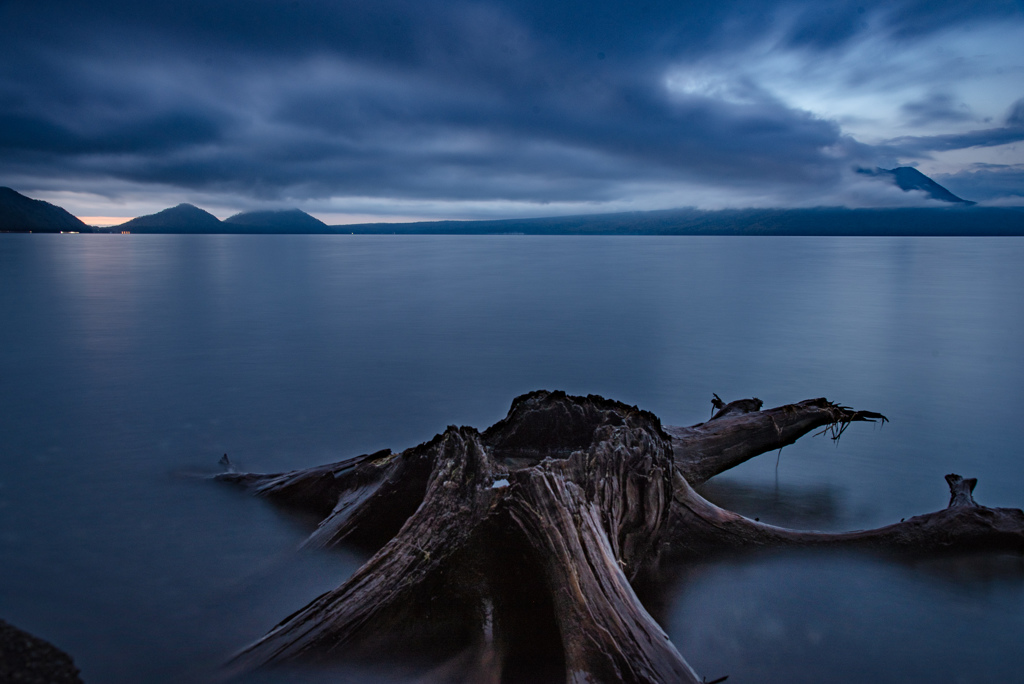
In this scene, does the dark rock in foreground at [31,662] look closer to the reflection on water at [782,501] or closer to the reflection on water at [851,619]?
the reflection on water at [851,619]

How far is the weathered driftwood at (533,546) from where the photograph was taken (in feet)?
9.33

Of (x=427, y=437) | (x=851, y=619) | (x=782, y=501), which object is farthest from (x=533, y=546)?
(x=427, y=437)

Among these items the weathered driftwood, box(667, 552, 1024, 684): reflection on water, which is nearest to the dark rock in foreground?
the weathered driftwood

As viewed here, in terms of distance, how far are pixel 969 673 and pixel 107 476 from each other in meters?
6.42

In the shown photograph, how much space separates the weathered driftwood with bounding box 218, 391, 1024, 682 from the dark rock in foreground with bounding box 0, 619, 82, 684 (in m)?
0.84

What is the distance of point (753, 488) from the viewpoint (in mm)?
5453

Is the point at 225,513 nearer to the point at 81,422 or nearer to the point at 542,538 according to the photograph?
the point at 542,538

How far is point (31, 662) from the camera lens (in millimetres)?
3125

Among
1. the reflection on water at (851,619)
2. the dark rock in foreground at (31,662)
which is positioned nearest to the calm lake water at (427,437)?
the reflection on water at (851,619)

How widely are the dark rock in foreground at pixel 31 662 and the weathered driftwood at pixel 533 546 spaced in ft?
2.76

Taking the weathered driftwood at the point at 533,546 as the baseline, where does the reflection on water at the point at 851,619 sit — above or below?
below

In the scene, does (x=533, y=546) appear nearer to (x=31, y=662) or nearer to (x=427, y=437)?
(x=31, y=662)

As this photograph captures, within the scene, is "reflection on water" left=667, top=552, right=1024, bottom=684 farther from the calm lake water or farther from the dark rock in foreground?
the dark rock in foreground

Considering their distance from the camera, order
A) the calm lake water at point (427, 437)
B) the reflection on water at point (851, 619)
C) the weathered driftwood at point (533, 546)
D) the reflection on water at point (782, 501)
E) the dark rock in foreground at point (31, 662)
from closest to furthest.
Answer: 1. the weathered driftwood at point (533, 546)
2. the dark rock in foreground at point (31, 662)
3. the reflection on water at point (851, 619)
4. the calm lake water at point (427, 437)
5. the reflection on water at point (782, 501)
